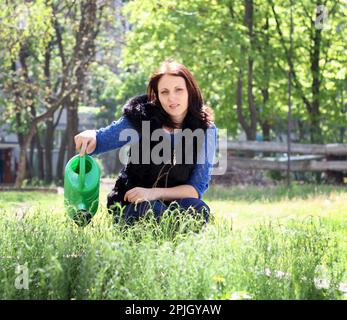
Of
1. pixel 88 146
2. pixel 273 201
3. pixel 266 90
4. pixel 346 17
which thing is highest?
pixel 346 17

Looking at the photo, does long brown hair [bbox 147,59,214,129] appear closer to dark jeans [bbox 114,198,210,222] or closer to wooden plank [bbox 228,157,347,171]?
dark jeans [bbox 114,198,210,222]

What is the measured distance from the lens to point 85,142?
15.1 ft

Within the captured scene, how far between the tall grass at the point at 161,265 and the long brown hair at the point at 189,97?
0.90m

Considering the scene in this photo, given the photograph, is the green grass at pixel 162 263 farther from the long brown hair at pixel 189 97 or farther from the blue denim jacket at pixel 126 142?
the long brown hair at pixel 189 97

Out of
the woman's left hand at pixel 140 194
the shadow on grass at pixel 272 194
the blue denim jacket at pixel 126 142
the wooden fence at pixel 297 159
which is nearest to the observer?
the woman's left hand at pixel 140 194

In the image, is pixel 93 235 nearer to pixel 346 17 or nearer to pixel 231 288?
pixel 231 288

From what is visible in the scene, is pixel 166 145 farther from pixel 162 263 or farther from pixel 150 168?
pixel 162 263

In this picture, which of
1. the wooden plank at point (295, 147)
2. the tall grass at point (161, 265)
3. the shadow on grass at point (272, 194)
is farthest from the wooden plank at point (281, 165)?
the tall grass at point (161, 265)

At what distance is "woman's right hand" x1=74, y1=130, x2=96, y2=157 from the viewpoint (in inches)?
181

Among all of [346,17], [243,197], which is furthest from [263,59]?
[243,197]

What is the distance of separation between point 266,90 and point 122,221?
18665mm

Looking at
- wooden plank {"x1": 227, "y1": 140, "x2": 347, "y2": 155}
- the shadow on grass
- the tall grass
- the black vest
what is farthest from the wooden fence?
the tall grass

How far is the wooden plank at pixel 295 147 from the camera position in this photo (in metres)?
16.5

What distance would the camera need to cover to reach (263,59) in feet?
65.1
